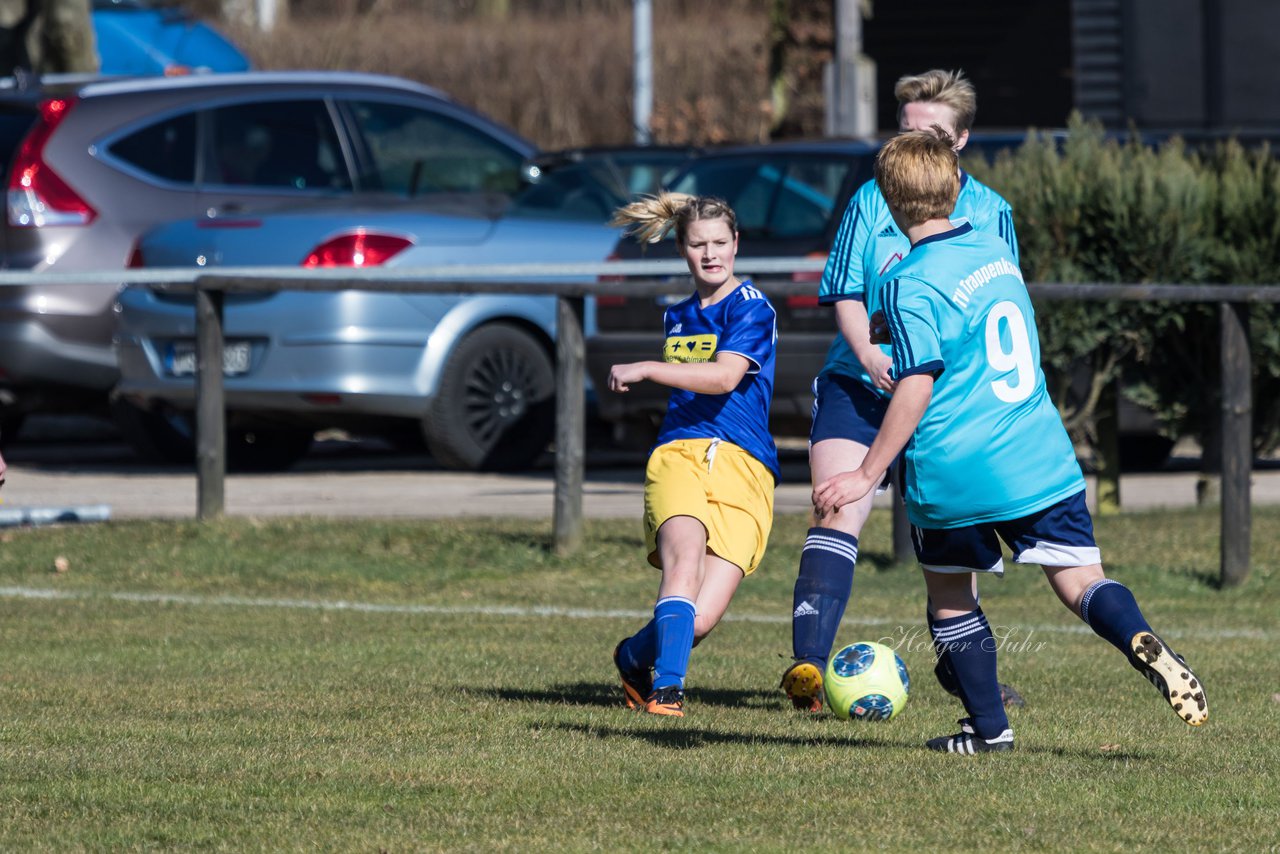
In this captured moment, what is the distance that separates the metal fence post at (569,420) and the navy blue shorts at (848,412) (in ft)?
11.0

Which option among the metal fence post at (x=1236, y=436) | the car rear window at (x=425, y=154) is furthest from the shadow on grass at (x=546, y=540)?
the car rear window at (x=425, y=154)

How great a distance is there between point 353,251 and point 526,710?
571cm

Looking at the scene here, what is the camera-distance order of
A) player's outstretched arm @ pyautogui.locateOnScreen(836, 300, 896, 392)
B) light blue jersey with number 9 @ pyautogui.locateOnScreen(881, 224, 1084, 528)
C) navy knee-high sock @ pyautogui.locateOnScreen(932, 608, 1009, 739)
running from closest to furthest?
light blue jersey with number 9 @ pyautogui.locateOnScreen(881, 224, 1084, 528)
navy knee-high sock @ pyautogui.locateOnScreen(932, 608, 1009, 739)
player's outstretched arm @ pyautogui.locateOnScreen(836, 300, 896, 392)

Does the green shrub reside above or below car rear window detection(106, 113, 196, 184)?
below

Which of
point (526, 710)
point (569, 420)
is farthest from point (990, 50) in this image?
point (526, 710)

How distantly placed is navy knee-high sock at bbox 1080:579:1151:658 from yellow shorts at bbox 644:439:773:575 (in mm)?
1238

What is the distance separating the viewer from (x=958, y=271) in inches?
198

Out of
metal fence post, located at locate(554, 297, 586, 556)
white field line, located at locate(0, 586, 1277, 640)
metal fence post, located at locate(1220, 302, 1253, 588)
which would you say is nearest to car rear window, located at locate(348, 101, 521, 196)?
metal fence post, located at locate(554, 297, 586, 556)

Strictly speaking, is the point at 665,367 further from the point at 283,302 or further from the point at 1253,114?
the point at 1253,114

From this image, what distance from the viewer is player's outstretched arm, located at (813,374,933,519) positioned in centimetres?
488

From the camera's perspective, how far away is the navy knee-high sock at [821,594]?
605cm

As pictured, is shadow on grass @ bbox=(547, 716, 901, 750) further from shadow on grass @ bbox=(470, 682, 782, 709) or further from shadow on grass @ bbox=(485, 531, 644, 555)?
shadow on grass @ bbox=(485, 531, 644, 555)

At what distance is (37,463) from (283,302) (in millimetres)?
3241

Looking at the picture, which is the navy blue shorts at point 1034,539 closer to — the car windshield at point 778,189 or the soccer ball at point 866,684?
the soccer ball at point 866,684
